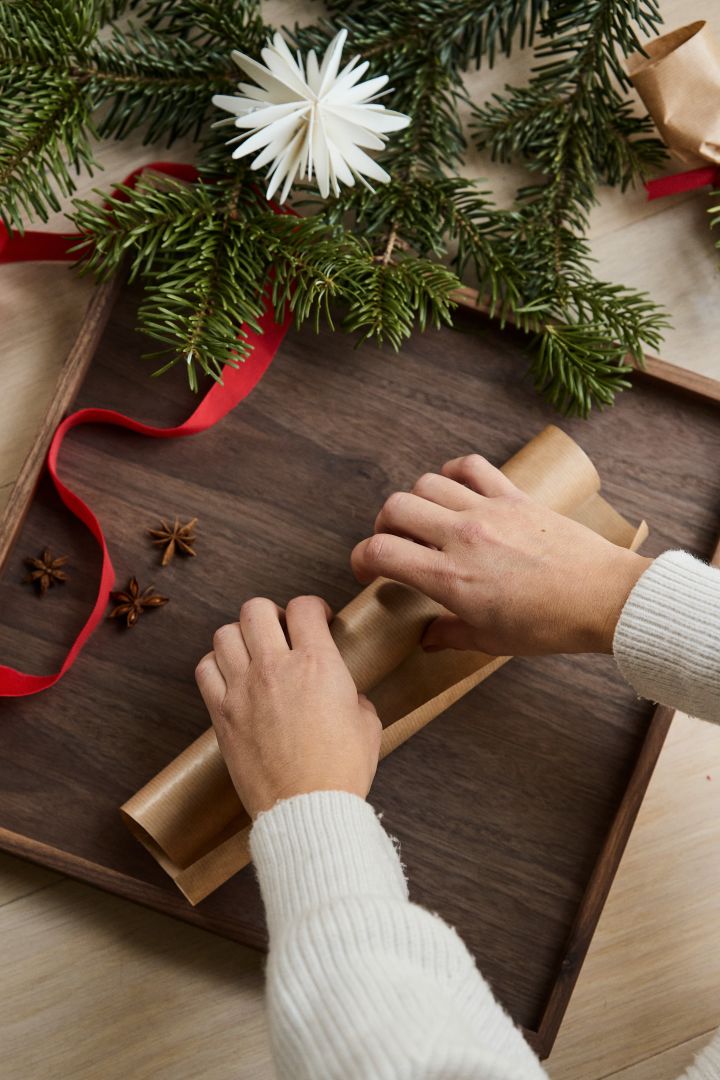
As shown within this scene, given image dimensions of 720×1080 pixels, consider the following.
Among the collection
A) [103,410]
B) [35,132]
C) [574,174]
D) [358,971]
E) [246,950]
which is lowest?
[246,950]

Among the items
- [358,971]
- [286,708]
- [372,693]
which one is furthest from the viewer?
[372,693]

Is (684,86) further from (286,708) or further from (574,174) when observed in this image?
(286,708)

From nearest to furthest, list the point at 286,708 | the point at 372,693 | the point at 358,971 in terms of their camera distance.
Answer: the point at 358,971
the point at 286,708
the point at 372,693

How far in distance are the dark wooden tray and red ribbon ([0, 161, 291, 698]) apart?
0.5 inches

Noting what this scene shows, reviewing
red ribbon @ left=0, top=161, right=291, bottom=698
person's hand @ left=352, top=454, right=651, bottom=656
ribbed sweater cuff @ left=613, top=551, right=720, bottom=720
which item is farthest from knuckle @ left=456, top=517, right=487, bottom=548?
red ribbon @ left=0, top=161, right=291, bottom=698

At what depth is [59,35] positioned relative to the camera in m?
0.69

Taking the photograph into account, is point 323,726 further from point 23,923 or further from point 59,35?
point 59,35

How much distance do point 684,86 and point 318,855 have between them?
68 centimetres

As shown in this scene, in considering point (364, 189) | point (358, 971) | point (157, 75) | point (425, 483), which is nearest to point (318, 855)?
point (358, 971)

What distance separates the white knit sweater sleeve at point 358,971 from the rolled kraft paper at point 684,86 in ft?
2.03

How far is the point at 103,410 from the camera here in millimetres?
732

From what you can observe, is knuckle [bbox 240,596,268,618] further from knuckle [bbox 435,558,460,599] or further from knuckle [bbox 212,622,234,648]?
knuckle [bbox 435,558,460,599]

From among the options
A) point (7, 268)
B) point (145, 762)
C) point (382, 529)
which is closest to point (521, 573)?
point (382, 529)

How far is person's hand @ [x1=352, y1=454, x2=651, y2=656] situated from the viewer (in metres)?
0.61
